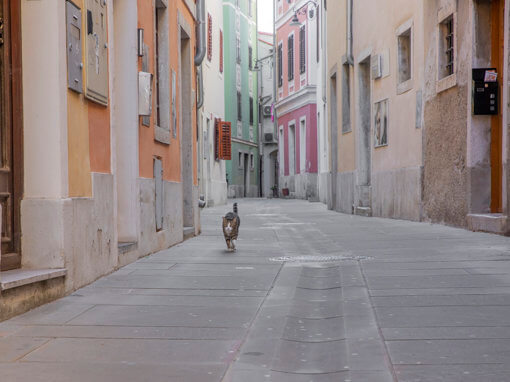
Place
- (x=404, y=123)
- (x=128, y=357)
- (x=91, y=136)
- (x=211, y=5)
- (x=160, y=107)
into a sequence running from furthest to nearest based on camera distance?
(x=211, y=5), (x=404, y=123), (x=160, y=107), (x=91, y=136), (x=128, y=357)

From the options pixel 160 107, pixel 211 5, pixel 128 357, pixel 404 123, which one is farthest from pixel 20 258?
pixel 211 5

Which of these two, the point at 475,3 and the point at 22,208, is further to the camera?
the point at 475,3

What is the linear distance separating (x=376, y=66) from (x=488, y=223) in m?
7.10

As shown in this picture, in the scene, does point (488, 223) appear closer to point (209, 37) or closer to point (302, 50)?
point (209, 37)

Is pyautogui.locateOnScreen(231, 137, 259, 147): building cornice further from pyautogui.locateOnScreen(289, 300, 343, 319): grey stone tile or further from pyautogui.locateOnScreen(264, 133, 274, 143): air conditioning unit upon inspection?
pyautogui.locateOnScreen(289, 300, 343, 319): grey stone tile

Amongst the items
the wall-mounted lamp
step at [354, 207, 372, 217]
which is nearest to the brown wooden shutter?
step at [354, 207, 372, 217]

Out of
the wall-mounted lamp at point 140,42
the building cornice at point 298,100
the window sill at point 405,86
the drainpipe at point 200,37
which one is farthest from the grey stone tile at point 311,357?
the building cornice at point 298,100

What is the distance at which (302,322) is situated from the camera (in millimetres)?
4625

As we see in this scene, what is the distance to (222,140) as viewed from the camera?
29.7 metres

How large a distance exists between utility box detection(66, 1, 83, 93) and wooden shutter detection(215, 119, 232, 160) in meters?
22.9

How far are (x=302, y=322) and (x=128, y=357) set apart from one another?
51.2 inches

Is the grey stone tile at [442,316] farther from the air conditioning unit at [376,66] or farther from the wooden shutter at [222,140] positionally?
the wooden shutter at [222,140]

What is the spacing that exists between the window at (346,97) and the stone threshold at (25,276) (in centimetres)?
1570

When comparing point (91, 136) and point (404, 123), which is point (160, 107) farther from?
point (404, 123)
